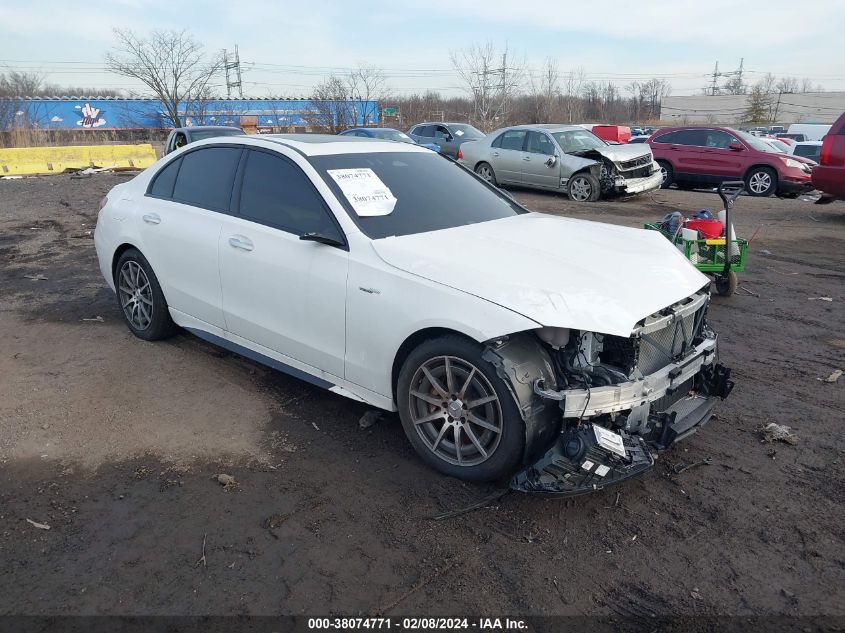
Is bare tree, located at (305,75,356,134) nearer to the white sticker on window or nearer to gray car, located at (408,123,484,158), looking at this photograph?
gray car, located at (408,123,484,158)

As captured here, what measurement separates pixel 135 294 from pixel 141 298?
91mm

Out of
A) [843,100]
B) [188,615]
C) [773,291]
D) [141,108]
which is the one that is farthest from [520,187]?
[843,100]

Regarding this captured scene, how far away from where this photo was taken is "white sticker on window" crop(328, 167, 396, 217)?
3924mm

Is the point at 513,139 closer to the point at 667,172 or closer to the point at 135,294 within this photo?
the point at 667,172

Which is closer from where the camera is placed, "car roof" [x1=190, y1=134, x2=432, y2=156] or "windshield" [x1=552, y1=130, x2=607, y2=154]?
"car roof" [x1=190, y1=134, x2=432, y2=156]

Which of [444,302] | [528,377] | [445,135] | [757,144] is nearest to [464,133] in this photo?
[445,135]

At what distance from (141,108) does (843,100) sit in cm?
8245

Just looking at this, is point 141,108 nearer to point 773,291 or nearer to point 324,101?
point 324,101

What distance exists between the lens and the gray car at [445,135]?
2025 cm

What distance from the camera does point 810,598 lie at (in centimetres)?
262

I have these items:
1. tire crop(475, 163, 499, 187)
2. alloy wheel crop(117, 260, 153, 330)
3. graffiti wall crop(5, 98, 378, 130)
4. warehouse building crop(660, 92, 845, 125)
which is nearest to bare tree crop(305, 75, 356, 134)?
graffiti wall crop(5, 98, 378, 130)

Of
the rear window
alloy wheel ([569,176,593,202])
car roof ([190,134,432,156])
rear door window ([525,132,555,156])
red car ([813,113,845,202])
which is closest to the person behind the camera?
car roof ([190,134,432,156])

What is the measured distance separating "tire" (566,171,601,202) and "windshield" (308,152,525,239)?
958 centimetres

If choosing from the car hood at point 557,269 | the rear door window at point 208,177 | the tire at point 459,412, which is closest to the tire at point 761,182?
the car hood at point 557,269
